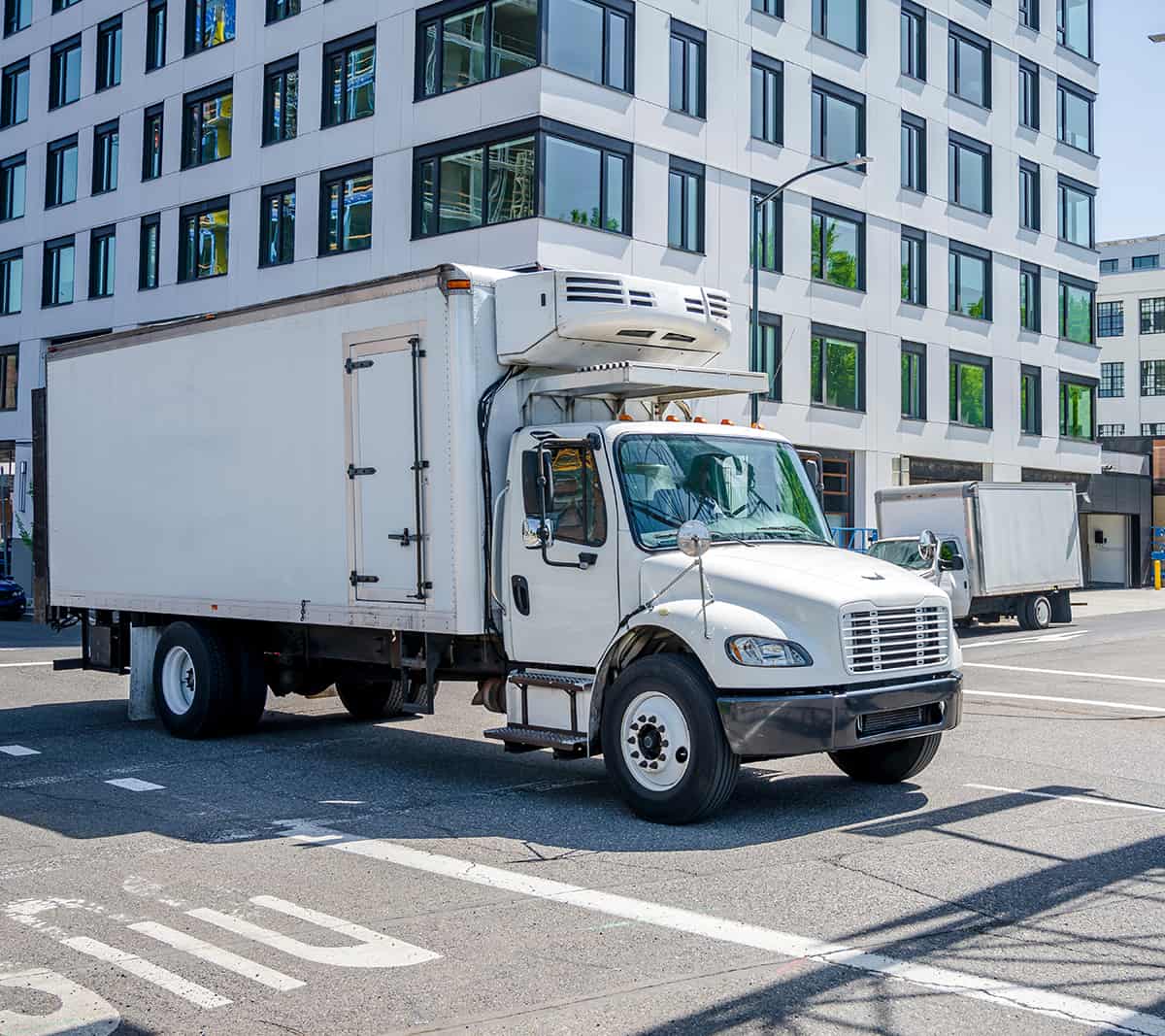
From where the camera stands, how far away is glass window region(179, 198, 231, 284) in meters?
35.9

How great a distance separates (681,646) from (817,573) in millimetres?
938

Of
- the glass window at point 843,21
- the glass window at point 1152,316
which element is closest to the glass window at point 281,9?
the glass window at point 843,21

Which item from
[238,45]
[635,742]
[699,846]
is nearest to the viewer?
[699,846]

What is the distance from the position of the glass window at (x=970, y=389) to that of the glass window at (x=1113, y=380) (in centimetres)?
4425

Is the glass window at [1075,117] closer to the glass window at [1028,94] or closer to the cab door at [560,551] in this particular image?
the glass window at [1028,94]

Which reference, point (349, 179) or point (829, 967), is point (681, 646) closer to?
point (829, 967)

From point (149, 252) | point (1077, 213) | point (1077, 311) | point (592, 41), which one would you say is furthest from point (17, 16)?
point (1077, 311)

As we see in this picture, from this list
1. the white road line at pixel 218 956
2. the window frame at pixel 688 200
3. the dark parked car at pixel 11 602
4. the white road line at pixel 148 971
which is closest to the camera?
the white road line at pixel 148 971

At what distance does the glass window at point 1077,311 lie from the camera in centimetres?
4806

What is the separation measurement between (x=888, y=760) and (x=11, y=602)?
1106 inches

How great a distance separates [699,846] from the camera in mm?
8031

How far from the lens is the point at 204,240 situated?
36562mm

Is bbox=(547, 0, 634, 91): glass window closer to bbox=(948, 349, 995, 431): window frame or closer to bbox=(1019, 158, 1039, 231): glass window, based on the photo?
bbox=(948, 349, 995, 431): window frame

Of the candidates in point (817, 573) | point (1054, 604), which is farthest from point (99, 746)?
point (1054, 604)
